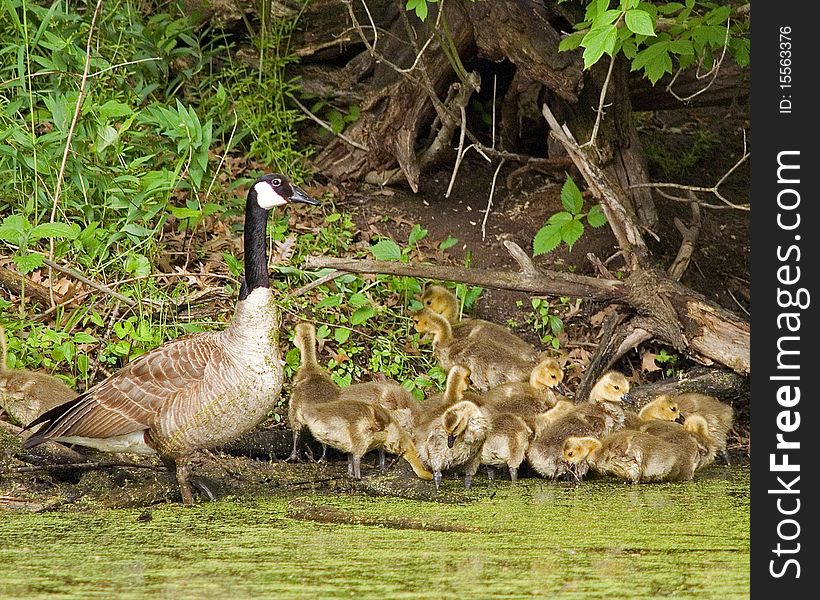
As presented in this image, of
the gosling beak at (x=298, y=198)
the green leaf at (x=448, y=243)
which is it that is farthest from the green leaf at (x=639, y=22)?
the green leaf at (x=448, y=243)

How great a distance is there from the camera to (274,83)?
9.40 m

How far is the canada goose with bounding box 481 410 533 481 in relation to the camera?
20.5 ft

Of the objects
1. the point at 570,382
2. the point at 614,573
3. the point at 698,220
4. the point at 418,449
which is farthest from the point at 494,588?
the point at 698,220

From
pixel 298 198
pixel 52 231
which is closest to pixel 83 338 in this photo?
pixel 52 231

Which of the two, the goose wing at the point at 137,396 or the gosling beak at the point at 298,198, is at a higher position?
the gosling beak at the point at 298,198

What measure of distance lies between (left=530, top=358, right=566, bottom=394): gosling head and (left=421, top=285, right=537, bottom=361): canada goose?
49 cm

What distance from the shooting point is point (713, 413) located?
6703 millimetres

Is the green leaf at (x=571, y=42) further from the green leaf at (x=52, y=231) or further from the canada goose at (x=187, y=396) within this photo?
the green leaf at (x=52, y=231)

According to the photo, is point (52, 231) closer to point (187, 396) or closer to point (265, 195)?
point (265, 195)

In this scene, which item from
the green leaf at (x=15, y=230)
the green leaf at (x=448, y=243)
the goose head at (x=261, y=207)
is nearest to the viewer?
the goose head at (x=261, y=207)

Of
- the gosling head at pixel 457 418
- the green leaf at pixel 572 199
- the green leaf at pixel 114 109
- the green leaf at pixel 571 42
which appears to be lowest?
the gosling head at pixel 457 418

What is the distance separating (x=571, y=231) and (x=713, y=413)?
162 centimetres

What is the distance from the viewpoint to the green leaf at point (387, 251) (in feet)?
26.6

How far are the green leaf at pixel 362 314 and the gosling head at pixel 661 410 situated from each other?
2.11 metres
